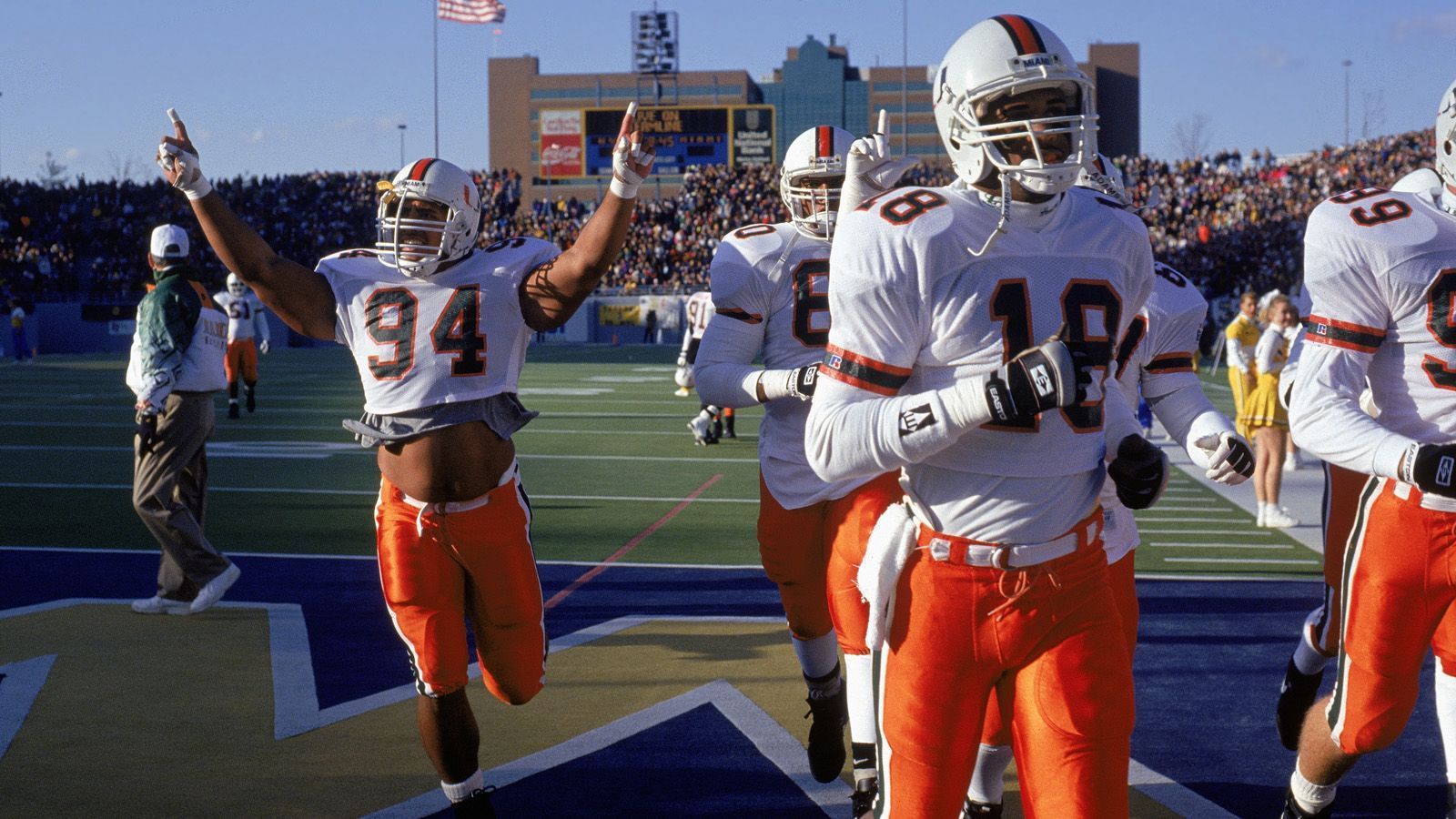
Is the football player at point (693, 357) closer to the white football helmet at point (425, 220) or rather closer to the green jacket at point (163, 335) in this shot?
the green jacket at point (163, 335)

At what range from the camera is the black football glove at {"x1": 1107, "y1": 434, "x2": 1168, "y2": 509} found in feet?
9.59

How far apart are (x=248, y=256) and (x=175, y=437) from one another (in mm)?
3192

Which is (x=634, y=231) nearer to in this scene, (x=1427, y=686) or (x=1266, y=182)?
(x=1266, y=182)

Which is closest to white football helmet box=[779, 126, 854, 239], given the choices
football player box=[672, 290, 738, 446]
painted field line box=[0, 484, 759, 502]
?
painted field line box=[0, 484, 759, 502]

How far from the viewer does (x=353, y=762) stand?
4.91 m

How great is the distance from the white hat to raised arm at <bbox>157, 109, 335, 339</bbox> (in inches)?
129

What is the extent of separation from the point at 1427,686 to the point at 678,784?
3.26 m

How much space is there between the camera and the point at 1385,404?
3791mm

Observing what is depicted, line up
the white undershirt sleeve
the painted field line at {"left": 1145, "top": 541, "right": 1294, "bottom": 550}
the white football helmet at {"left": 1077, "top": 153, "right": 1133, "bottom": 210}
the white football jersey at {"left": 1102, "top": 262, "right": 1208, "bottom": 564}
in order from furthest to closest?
the painted field line at {"left": 1145, "top": 541, "right": 1294, "bottom": 550}, the white football helmet at {"left": 1077, "top": 153, "right": 1133, "bottom": 210}, the white football jersey at {"left": 1102, "top": 262, "right": 1208, "bottom": 564}, the white undershirt sleeve

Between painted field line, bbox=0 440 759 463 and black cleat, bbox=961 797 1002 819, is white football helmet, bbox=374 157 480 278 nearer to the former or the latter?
black cleat, bbox=961 797 1002 819

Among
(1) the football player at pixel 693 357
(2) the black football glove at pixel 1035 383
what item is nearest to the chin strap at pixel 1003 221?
(2) the black football glove at pixel 1035 383

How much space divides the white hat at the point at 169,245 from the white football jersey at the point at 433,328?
3372 millimetres

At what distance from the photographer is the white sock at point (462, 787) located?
4285 millimetres

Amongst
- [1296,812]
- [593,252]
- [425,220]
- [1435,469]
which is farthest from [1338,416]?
[425,220]
